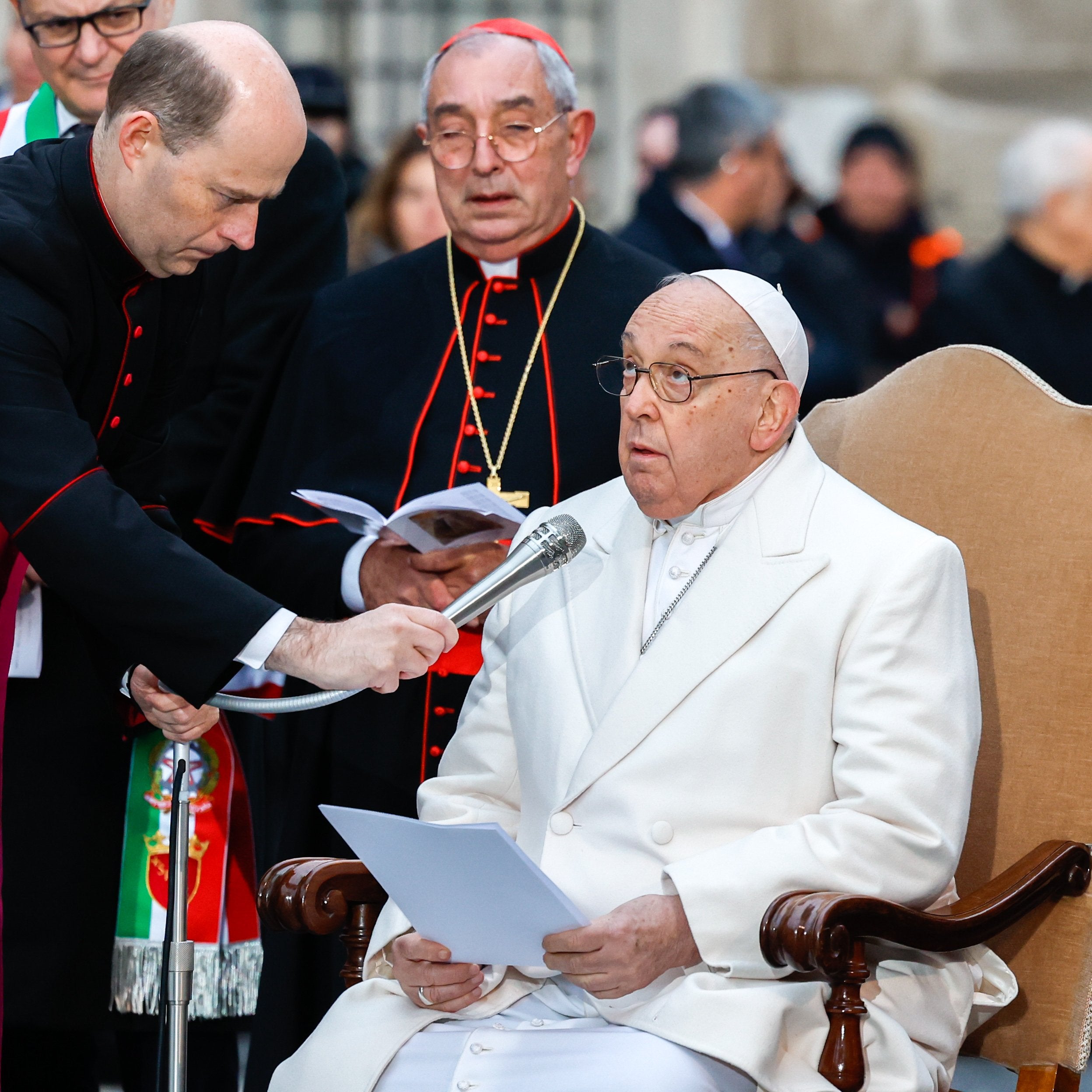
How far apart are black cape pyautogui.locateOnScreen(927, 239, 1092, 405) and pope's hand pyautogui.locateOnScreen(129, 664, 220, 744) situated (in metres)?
3.79

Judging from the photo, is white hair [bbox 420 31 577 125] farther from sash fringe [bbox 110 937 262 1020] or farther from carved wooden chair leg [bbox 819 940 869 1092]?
carved wooden chair leg [bbox 819 940 869 1092]

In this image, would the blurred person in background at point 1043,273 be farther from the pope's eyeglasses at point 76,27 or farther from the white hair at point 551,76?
the pope's eyeglasses at point 76,27

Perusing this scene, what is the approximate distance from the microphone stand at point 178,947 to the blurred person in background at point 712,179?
3.16 metres

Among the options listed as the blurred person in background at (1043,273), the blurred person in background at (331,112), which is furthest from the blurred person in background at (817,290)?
the blurred person in background at (331,112)

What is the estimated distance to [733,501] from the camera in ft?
9.84

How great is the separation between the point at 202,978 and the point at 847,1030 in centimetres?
144

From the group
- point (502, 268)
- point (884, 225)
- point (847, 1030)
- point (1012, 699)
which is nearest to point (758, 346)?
point (1012, 699)

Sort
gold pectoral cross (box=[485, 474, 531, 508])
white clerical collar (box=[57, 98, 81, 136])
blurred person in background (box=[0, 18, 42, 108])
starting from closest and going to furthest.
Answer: gold pectoral cross (box=[485, 474, 531, 508]) < white clerical collar (box=[57, 98, 81, 136]) < blurred person in background (box=[0, 18, 42, 108])

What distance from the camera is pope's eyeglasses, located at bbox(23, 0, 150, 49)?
346cm

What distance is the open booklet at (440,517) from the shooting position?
9.89 feet

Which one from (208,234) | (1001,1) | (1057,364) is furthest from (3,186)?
(1001,1)

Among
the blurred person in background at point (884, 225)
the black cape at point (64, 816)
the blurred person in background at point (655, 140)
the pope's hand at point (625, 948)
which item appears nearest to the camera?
the pope's hand at point (625, 948)

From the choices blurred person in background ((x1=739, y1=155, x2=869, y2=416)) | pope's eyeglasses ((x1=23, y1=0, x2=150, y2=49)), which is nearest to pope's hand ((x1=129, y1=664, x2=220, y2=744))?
pope's eyeglasses ((x1=23, y1=0, x2=150, y2=49))

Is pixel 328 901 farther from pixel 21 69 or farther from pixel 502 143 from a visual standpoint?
pixel 21 69
